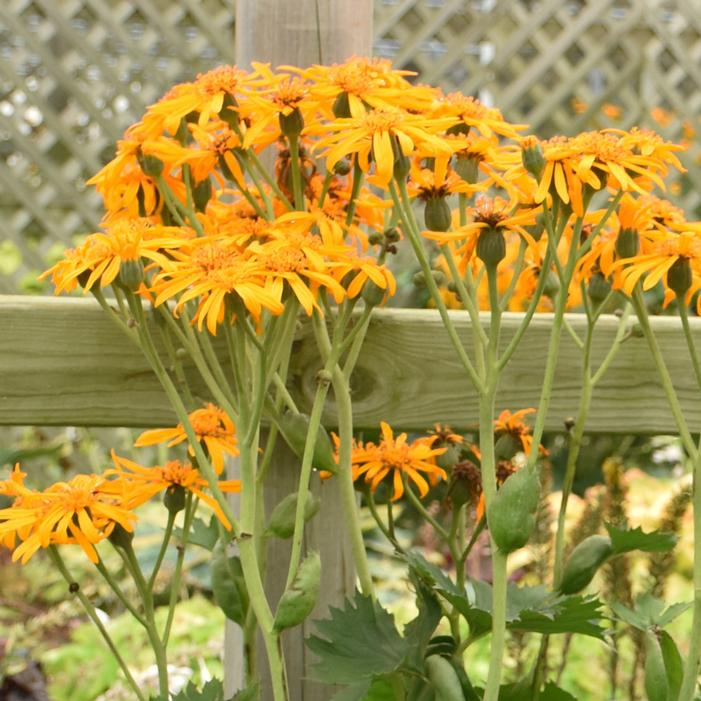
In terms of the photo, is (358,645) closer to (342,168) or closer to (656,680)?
(656,680)

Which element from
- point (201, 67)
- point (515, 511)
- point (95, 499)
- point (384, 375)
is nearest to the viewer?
point (515, 511)

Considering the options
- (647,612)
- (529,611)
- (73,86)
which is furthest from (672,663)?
(73,86)

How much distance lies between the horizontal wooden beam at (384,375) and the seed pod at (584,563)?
10.5 inches

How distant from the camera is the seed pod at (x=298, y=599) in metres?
0.84

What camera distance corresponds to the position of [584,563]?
38.3 inches

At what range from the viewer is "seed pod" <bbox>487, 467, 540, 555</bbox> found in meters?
0.83

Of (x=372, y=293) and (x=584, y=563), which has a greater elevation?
(x=372, y=293)

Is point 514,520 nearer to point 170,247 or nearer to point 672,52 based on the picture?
point 170,247

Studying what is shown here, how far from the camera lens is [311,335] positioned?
1146 mm

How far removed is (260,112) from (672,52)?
3471 mm

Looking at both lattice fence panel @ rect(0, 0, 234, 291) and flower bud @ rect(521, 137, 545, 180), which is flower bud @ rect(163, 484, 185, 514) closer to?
flower bud @ rect(521, 137, 545, 180)

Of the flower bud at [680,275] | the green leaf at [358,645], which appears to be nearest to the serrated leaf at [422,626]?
the green leaf at [358,645]

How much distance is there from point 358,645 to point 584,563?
212 mm

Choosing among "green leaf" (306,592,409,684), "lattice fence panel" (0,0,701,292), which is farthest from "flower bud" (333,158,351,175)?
"lattice fence panel" (0,0,701,292)
